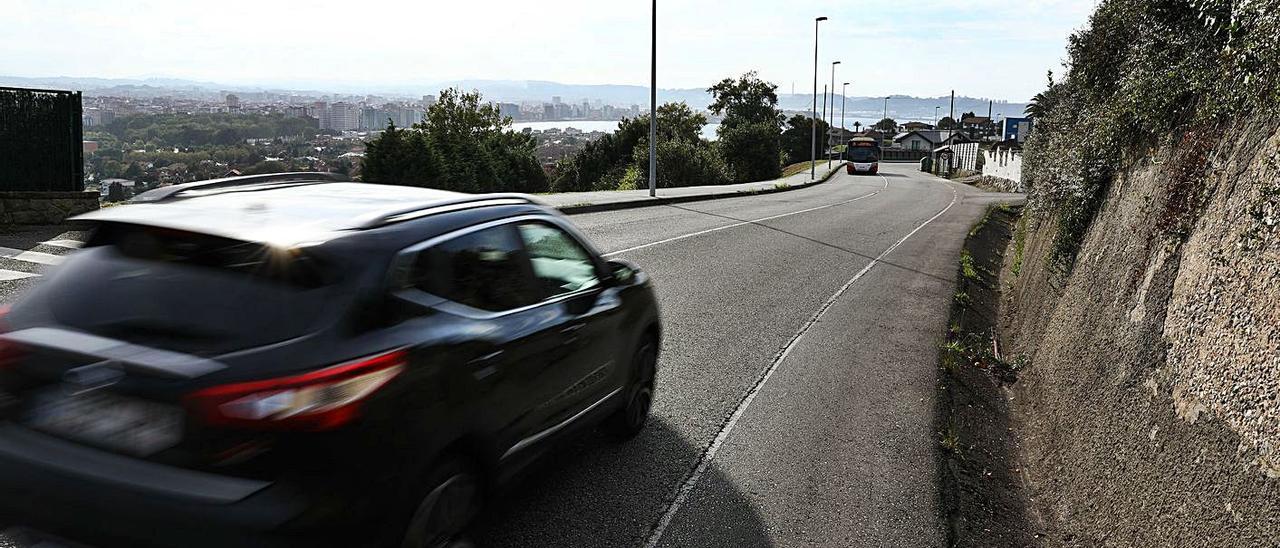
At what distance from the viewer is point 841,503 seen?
193 inches

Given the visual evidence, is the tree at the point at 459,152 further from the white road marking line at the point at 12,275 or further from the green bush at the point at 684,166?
the white road marking line at the point at 12,275

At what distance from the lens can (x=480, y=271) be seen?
3.92m

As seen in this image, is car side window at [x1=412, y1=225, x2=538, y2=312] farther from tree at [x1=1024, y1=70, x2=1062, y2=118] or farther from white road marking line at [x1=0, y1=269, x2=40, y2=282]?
tree at [x1=1024, y1=70, x2=1062, y2=118]

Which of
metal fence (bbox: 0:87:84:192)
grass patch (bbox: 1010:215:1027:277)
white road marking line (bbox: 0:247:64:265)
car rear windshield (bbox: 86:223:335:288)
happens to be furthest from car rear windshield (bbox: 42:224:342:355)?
grass patch (bbox: 1010:215:1027:277)

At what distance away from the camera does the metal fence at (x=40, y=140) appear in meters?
13.1

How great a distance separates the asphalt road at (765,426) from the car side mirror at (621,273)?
0.98m

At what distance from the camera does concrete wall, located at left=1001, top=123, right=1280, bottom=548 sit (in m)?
3.66

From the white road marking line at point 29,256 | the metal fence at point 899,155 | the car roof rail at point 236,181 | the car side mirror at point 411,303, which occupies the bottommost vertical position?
the white road marking line at point 29,256

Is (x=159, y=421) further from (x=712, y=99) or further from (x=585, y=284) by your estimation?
(x=712, y=99)

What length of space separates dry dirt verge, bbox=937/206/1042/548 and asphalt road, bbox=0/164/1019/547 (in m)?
0.13

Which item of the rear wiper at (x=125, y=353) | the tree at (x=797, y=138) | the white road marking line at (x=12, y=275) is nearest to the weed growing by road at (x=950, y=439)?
the rear wiper at (x=125, y=353)

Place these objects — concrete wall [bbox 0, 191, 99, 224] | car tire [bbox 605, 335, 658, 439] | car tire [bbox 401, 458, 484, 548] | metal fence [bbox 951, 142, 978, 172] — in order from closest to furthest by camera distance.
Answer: car tire [bbox 401, 458, 484, 548], car tire [bbox 605, 335, 658, 439], concrete wall [bbox 0, 191, 99, 224], metal fence [bbox 951, 142, 978, 172]

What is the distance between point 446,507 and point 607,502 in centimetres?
135

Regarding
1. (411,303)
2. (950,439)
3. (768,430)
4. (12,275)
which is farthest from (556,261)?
(12,275)
